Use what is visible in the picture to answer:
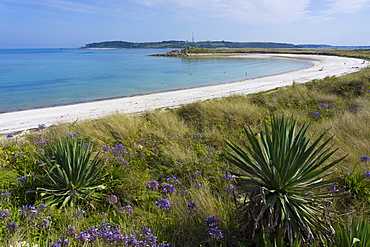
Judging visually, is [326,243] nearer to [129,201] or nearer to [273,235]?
[273,235]

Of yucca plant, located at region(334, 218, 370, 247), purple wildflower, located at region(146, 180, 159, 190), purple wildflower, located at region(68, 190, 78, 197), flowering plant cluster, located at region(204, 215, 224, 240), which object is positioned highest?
yucca plant, located at region(334, 218, 370, 247)

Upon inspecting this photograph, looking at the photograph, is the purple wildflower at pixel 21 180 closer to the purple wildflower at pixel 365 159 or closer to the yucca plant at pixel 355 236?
the yucca plant at pixel 355 236

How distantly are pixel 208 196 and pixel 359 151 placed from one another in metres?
3.36

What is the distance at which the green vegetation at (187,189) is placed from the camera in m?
2.79

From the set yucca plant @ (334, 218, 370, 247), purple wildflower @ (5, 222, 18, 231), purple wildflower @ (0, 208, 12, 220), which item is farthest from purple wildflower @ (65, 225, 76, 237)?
yucca plant @ (334, 218, 370, 247)

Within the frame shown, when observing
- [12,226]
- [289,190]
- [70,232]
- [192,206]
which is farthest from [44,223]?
[289,190]

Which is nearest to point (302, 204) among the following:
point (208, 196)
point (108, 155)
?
point (208, 196)

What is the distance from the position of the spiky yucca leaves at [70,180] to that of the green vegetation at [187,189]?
21 mm

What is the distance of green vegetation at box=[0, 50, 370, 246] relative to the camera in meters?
2.79

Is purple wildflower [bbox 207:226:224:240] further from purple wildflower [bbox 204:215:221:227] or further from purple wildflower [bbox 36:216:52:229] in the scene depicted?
purple wildflower [bbox 36:216:52:229]

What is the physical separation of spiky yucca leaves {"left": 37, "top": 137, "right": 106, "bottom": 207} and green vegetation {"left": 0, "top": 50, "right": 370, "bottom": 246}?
0.8 inches

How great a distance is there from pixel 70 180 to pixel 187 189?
177 cm

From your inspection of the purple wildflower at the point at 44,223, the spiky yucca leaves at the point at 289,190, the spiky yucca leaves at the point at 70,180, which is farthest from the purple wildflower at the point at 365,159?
the purple wildflower at the point at 44,223

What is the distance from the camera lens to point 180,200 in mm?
3938
